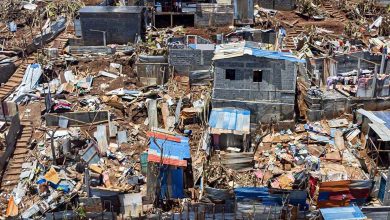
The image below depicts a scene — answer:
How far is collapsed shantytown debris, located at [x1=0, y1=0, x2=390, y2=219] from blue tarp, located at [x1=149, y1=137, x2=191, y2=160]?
5cm

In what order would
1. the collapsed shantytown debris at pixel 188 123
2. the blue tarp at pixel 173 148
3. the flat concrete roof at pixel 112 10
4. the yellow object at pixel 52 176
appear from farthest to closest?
the flat concrete roof at pixel 112 10, the yellow object at pixel 52 176, the blue tarp at pixel 173 148, the collapsed shantytown debris at pixel 188 123

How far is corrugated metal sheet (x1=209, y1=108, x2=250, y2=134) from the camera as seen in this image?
909 inches

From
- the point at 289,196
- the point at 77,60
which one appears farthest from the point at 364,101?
the point at 77,60

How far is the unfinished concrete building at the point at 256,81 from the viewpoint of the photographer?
77.4 feet

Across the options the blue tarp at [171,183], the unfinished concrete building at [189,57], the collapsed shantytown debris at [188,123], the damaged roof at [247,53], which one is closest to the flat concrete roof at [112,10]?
the collapsed shantytown debris at [188,123]

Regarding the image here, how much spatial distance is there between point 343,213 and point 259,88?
27.2 feet

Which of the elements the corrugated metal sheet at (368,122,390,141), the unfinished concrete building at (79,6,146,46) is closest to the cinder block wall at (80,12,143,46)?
the unfinished concrete building at (79,6,146,46)

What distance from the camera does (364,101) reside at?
25.7 meters

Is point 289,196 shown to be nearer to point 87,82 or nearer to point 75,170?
point 75,170

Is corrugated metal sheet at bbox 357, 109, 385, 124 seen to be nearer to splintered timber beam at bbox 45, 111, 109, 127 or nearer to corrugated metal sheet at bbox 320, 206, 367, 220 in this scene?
corrugated metal sheet at bbox 320, 206, 367, 220

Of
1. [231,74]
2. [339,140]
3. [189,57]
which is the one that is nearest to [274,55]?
[231,74]

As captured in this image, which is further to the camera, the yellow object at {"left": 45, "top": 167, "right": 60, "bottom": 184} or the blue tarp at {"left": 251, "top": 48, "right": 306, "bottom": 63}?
the blue tarp at {"left": 251, "top": 48, "right": 306, "bottom": 63}

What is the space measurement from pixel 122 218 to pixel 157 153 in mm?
2967

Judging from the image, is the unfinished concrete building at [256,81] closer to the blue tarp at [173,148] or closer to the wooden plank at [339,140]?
the wooden plank at [339,140]
